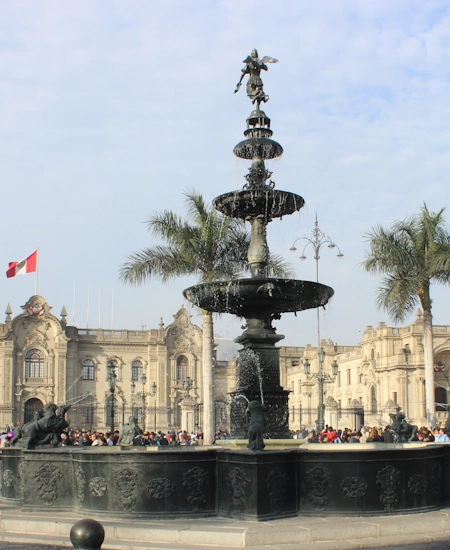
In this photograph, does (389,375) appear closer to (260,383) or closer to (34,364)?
(34,364)

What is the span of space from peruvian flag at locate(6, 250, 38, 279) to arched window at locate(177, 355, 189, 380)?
16568 mm

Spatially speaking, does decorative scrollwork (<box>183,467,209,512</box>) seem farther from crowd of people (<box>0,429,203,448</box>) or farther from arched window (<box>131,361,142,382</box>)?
arched window (<box>131,361,142,382</box>)

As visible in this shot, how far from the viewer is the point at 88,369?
6225cm

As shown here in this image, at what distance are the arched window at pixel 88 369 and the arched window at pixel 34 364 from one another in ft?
11.7

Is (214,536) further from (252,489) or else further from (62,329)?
(62,329)

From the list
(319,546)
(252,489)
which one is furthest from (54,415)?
(319,546)

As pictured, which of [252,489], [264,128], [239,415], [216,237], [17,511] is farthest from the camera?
[216,237]

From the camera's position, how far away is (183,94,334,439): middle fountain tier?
420 inches

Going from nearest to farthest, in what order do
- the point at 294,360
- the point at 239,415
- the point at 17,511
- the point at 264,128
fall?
1. the point at 17,511
2. the point at 239,415
3. the point at 264,128
4. the point at 294,360

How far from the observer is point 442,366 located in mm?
54344

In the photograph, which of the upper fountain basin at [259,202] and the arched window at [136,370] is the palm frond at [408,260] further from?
the arched window at [136,370]

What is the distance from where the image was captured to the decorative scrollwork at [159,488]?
820 cm

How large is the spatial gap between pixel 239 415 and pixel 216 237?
11887mm

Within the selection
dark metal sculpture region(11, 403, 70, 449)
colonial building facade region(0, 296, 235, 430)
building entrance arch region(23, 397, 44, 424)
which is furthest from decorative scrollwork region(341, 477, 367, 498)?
building entrance arch region(23, 397, 44, 424)
